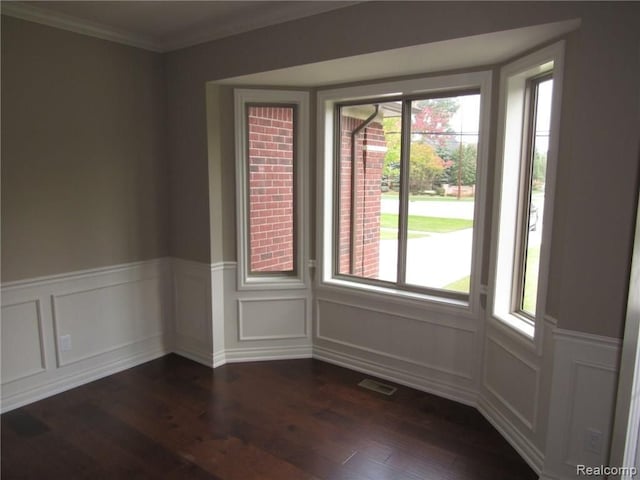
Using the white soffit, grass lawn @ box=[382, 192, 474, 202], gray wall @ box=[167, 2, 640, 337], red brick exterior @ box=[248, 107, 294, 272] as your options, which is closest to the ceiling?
gray wall @ box=[167, 2, 640, 337]

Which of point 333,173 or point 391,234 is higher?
point 333,173

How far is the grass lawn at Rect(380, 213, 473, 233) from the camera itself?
3.19m

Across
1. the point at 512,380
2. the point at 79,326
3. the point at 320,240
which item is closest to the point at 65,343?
the point at 79,326

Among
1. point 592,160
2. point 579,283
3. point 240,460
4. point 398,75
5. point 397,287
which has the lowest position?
point 240,460

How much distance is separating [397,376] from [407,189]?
145cm

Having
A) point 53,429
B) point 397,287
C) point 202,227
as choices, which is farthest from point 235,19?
point 53,429

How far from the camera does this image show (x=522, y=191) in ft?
9.08

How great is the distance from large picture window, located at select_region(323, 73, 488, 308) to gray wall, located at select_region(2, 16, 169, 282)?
1.49m

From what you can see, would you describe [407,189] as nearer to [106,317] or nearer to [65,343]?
[106,317]

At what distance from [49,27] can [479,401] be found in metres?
3.90

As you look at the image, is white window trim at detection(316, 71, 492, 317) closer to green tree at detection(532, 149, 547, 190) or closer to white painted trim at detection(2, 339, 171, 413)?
green tree at detection(532, 149, 547, 190)

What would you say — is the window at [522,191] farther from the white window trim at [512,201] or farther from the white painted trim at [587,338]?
the white painted trim at [587,338]

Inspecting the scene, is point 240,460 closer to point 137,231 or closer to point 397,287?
point 397,287

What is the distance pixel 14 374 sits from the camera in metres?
3.03
